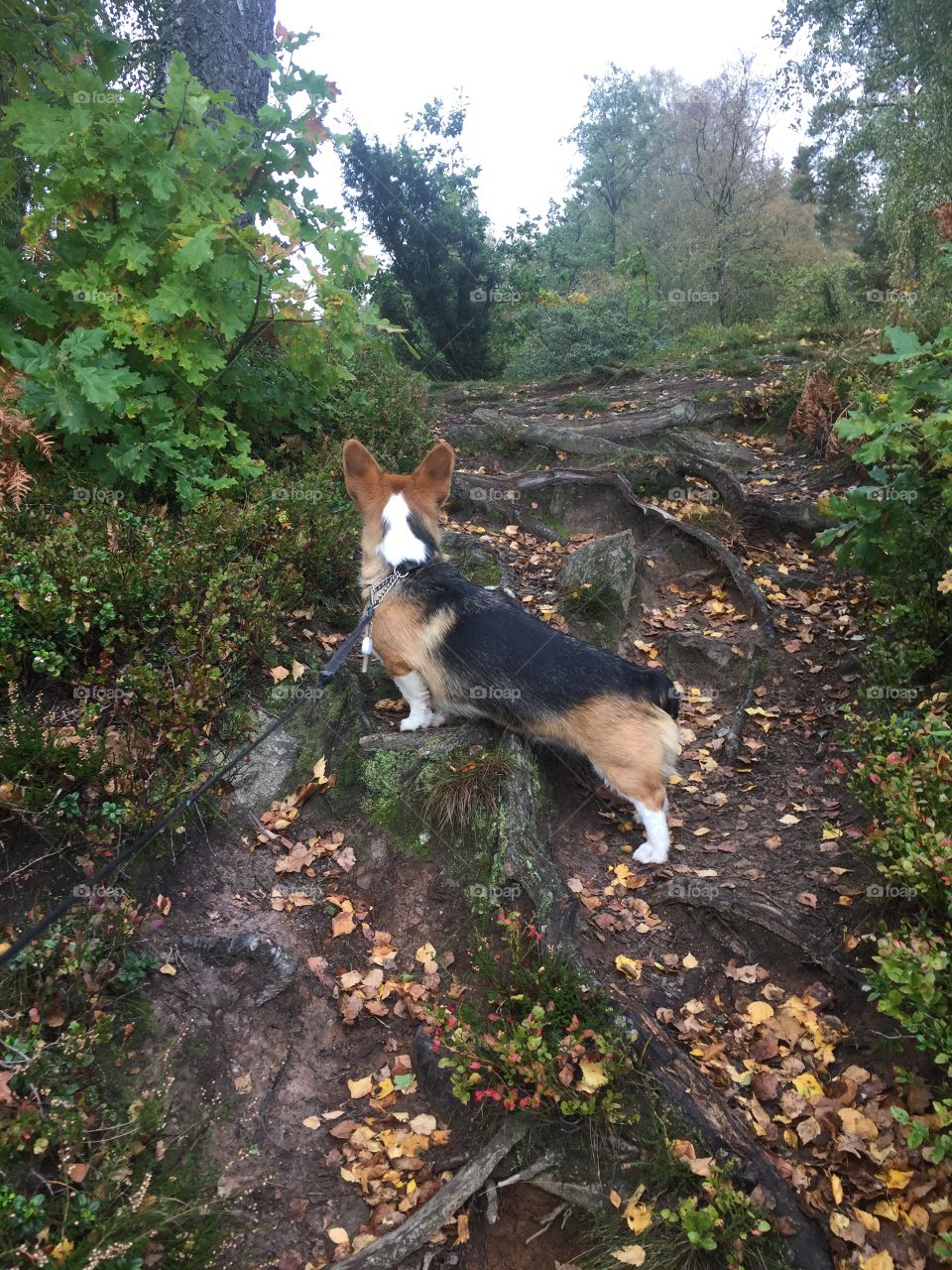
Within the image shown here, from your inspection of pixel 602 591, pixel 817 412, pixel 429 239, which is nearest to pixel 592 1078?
pixel 602 591

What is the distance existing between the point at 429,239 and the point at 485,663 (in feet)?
48.1

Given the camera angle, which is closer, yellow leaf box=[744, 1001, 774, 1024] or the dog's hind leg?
yellow leaf box=[744, 1001, 774, 1024]

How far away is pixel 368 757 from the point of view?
15.1 ft

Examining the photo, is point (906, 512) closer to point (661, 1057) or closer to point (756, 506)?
point (756, 506)

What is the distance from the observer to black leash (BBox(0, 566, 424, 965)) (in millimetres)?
2264

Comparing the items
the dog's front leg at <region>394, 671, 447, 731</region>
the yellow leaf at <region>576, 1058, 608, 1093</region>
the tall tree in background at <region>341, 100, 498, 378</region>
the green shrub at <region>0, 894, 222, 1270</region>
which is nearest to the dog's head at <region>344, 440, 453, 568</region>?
the dog's front leg at <region>394, 671, 447, 731</region>

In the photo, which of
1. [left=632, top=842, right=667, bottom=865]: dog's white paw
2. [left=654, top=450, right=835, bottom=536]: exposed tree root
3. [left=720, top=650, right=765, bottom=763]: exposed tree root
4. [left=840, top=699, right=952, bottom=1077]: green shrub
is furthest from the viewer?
[left=654, top=450, right=835, bottom=536]: exposed tree root

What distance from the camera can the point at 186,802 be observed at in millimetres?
3184

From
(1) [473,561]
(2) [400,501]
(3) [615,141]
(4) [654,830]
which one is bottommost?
(4) [654,830]

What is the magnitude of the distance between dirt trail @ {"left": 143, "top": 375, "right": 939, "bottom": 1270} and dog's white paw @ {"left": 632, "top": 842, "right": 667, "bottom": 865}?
8 cm

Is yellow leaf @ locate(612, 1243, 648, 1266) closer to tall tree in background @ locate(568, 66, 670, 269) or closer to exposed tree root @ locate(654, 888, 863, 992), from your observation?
exposed tree root @ locate(654, 888, 863, 992)

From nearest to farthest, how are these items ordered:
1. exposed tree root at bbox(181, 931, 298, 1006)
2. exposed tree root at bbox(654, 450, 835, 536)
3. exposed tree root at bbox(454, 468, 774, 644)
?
exposed tree root at bbox(181, 931, 298, 1006) < exposed tree root at bbox(454, 468, 774, 644) < exposed tree root at bbox(654, 450, 835, 536)

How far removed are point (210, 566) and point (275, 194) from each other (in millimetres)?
3099

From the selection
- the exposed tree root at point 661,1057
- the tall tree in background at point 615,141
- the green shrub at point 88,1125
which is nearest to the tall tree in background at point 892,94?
the exposed tree root at point 661,1057
